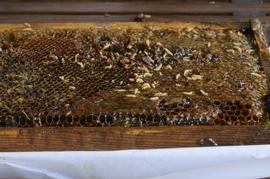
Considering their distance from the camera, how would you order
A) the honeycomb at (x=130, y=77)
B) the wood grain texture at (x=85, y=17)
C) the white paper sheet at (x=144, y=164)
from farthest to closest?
the wood grain texture at (x=85, y=17), the honeycomb at (x=130, y=77), the white paper sheet at (x=144, y=164)

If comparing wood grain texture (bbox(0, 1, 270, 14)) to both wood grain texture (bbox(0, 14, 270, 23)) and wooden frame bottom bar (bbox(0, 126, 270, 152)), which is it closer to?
wood grain texture (bbox(0, 14, 270, 23))

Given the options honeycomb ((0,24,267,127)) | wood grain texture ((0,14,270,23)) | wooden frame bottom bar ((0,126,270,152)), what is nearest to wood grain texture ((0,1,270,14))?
wood grain texture ((0,14,270,23))

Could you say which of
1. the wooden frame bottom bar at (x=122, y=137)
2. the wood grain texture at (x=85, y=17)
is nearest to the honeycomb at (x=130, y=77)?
the wooden frame bottom bar at (x=122, y=137)

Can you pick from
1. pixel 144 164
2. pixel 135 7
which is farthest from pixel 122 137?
pixel 135 7

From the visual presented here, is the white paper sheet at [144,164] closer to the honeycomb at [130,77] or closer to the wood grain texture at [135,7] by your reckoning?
the honeycomb at [130,77]

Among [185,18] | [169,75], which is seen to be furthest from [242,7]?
[169,75]

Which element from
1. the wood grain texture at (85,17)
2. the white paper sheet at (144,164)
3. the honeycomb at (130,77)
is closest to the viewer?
the white paper sheet at (144,164)
